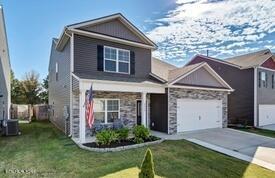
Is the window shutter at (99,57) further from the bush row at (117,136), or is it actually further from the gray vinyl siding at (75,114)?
the bush row at (117,136)

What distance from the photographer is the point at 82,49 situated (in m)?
12.1

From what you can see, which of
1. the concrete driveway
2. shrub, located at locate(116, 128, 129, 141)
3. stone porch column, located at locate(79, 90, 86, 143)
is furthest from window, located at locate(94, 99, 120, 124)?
the concrete driveway

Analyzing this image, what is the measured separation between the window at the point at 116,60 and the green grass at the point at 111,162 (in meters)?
5.28

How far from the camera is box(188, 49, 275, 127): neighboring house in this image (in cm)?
2000

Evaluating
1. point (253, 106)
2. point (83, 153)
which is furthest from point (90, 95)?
point (253, 106)

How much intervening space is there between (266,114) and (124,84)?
16939 millimetres

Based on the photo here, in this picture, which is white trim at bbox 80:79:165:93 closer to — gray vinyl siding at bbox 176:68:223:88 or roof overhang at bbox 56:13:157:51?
gray vinyl siding at bbox 176:68:223:88

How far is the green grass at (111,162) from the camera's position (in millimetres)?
6781

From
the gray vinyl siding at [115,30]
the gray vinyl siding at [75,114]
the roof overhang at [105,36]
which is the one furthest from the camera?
the gray vinyl siding at [115,30]

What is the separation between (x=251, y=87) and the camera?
2006 centimetres

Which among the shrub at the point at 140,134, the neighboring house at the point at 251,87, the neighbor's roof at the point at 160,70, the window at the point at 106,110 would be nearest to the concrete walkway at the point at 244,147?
the shrub at the point at 140,134

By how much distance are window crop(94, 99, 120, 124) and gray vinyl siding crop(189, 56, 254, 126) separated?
1295cm

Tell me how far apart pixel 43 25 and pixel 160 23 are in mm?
10748

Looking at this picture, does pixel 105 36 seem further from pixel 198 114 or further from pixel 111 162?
pixel 198 114
